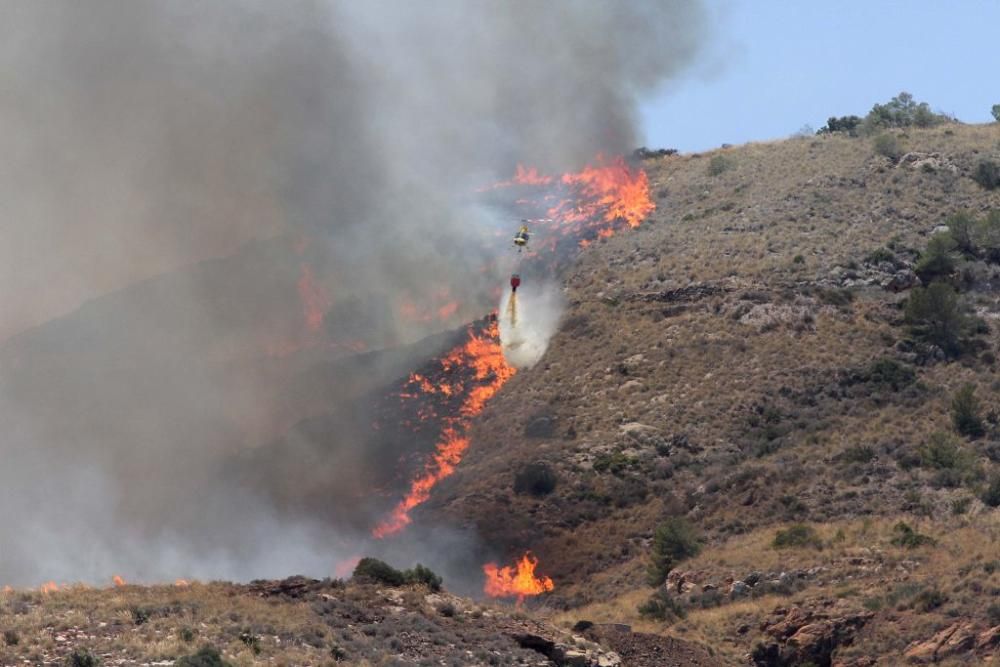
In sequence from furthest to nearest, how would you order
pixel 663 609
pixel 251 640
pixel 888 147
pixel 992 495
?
pixel 888 147
pixel 992 495
pixel 663 609
pixel 251 640

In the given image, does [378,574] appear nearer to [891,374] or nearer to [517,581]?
[517,581]

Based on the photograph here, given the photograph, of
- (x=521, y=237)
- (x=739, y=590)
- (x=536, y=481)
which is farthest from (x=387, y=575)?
(x=521, y=237)

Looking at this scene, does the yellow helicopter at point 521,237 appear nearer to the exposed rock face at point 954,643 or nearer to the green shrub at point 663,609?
the green shrub at point 663,609

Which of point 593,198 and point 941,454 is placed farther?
point 593,198

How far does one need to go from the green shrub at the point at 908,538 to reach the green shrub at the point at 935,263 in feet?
116

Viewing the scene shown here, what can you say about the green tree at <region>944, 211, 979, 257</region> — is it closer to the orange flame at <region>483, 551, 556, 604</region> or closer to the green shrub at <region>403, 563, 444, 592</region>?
the orange flame at <region>483, 551, 556, 604</region>

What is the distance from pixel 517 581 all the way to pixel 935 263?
39.1 meters

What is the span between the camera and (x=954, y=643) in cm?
5441

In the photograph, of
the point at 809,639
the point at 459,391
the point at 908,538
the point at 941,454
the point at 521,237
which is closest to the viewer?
the point at 809,639

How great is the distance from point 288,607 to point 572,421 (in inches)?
1637

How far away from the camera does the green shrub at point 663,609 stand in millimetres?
62188

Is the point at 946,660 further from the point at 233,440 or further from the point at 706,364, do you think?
the point at 233,440

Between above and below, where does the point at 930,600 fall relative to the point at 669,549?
below

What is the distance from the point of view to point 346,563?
77.2m
